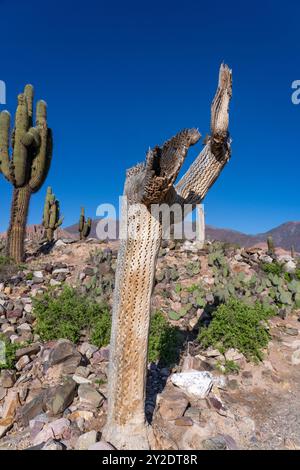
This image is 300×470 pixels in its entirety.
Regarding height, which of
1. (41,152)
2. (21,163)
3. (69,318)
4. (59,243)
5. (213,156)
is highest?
(41,152)

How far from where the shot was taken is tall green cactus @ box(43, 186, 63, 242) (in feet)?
44.9

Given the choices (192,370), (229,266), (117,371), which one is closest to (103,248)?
(229,266)

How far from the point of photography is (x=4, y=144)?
9508 millimetres

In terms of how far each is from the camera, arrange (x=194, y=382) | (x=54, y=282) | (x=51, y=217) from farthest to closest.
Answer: (x=51, y=217)
(x=54, y=282)
(x=194, y=382)

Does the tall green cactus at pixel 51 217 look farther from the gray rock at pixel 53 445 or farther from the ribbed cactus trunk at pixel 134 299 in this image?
the ribbed cactus trunk at pixel 134 299

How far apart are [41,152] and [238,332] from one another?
771cm

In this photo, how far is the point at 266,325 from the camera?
593 centimetres

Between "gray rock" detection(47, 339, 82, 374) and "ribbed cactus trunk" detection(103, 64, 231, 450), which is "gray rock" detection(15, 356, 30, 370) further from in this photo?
"ribbed cactus trunk" detection(103, 64, 231, 450)

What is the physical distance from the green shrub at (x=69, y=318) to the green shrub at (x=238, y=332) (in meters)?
1.73

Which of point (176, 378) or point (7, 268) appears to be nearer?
point (176, 378)

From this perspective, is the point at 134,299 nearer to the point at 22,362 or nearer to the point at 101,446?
the point at 101,446

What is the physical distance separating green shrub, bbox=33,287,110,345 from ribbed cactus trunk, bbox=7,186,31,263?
3186 mm

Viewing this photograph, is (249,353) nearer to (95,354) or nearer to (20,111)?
(95,354)

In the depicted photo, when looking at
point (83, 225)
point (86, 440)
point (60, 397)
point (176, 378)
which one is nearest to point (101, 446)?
point (86, 440)
